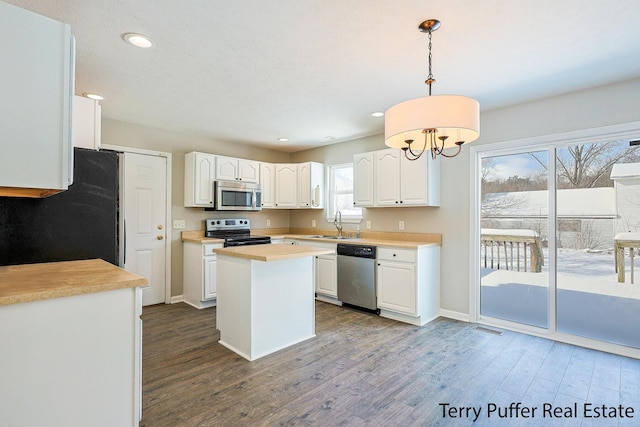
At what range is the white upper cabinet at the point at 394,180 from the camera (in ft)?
12.6

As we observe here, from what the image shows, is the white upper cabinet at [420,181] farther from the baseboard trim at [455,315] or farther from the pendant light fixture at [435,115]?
the pendant light fixture at [435,115]

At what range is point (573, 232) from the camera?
10.4 ft

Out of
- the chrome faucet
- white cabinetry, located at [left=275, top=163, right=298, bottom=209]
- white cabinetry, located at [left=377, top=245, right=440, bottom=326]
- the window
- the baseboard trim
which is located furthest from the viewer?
white cabinetry, located at [left=275, top=163, right=298, bottom=209]

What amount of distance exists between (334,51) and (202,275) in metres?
3.18

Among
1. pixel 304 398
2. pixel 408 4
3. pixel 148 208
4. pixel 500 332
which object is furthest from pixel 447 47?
pixel 148 208

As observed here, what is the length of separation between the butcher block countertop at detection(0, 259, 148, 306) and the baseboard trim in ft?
11.5

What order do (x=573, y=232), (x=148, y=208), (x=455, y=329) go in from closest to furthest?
1. (x=573, y=232)
2. (x=455, y=329)
3. (x=148, y=208)

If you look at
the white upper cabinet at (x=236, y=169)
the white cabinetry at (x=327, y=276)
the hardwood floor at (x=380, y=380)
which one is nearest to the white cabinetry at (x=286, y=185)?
the white upper cabinet at (x=236, y=169)

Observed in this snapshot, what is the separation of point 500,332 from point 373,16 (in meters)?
→ 3.27

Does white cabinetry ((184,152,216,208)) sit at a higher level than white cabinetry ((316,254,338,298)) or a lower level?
higher

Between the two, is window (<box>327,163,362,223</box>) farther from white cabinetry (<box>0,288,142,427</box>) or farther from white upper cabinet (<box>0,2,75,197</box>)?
white upper cabinet (<box>0,2,75,197</box>)

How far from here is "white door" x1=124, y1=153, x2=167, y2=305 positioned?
4.13 m

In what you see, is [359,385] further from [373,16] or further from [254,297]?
[373,16]

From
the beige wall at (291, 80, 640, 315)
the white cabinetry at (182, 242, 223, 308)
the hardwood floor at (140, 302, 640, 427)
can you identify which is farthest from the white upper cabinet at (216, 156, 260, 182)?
the hardwood floor at (140, 302, 640, 427)
